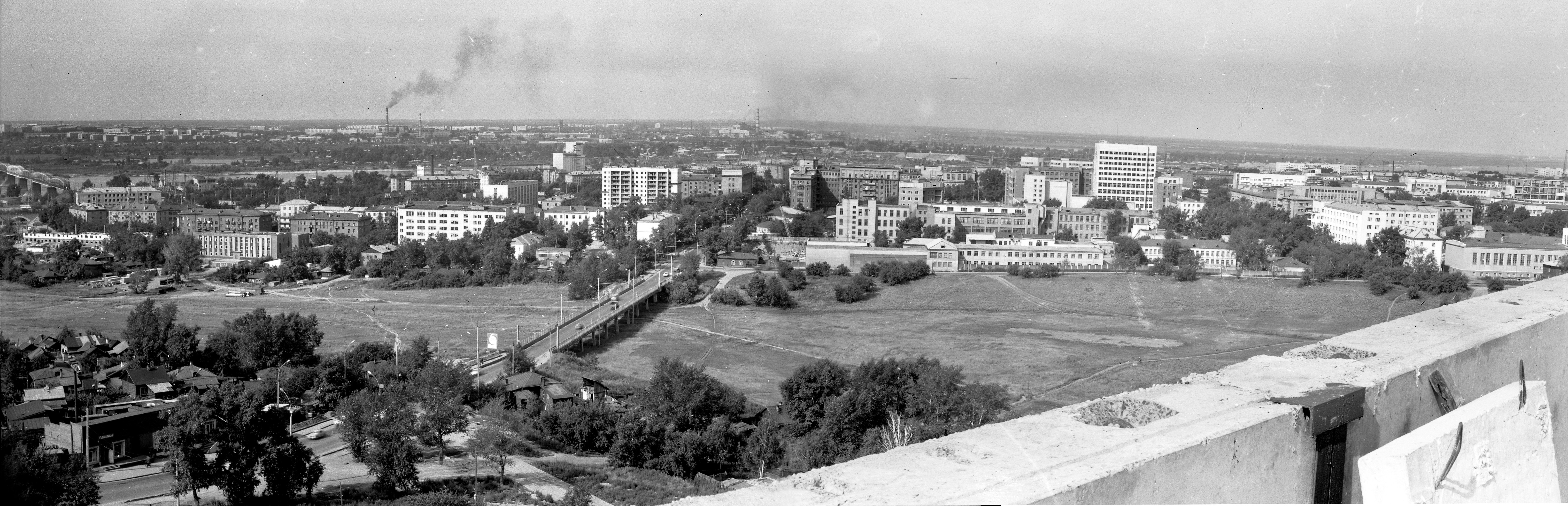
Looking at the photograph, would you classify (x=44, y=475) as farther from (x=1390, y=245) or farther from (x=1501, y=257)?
(x=1501, y=257)

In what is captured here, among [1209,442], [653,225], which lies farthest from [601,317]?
[1209,442]

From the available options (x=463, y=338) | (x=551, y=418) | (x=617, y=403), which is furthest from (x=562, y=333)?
(x=551, y=418)

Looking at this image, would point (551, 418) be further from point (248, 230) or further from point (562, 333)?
point (248, 230)

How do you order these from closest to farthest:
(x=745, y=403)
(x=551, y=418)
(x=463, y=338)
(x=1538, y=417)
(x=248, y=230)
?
1. (x=1538, y=417)
2. (x=551, y=418)
3. (x=745, y=403)
4. (x=463, y=338)
5. (x=248, y=230)

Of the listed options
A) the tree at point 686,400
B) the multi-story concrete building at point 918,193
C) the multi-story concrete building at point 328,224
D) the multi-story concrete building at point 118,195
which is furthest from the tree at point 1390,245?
the multi-story concrete building at point 118,195

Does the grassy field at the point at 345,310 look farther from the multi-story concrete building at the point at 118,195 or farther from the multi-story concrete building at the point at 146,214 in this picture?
the multi-story concrete building at the point at 118,195

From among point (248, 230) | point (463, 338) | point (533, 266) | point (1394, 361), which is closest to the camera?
point (1394, 361)

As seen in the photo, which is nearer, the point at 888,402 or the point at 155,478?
the point at 155,478
